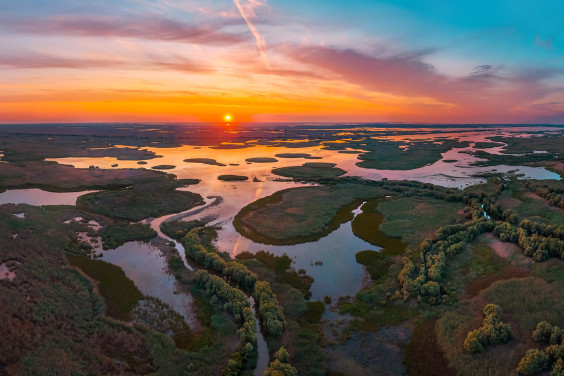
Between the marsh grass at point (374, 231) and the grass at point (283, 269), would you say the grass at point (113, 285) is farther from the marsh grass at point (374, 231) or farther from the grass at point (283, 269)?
the marsh grass at point (374, 231)

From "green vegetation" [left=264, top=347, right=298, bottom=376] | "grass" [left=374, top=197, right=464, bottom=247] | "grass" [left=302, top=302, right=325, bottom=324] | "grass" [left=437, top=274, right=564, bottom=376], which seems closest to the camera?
"green vegetation" [left=264, top=347, right=298, bottom=376]

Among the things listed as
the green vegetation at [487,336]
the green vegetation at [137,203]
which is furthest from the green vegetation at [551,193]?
the green vegetation at [137,203]

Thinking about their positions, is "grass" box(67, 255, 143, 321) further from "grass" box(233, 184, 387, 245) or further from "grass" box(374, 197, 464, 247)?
"grass" box(374, 197, 464, 247)

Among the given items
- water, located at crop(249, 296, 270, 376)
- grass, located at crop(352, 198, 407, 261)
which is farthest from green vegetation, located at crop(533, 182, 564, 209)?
water, located at crop(249, 296, 270, 376)

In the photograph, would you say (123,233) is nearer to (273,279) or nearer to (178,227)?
(178,227)

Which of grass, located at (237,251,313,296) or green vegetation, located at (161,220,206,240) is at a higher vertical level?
green vegetation, located at (161,220,206,240)

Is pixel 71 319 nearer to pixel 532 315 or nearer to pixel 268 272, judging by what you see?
pixel 268 272
